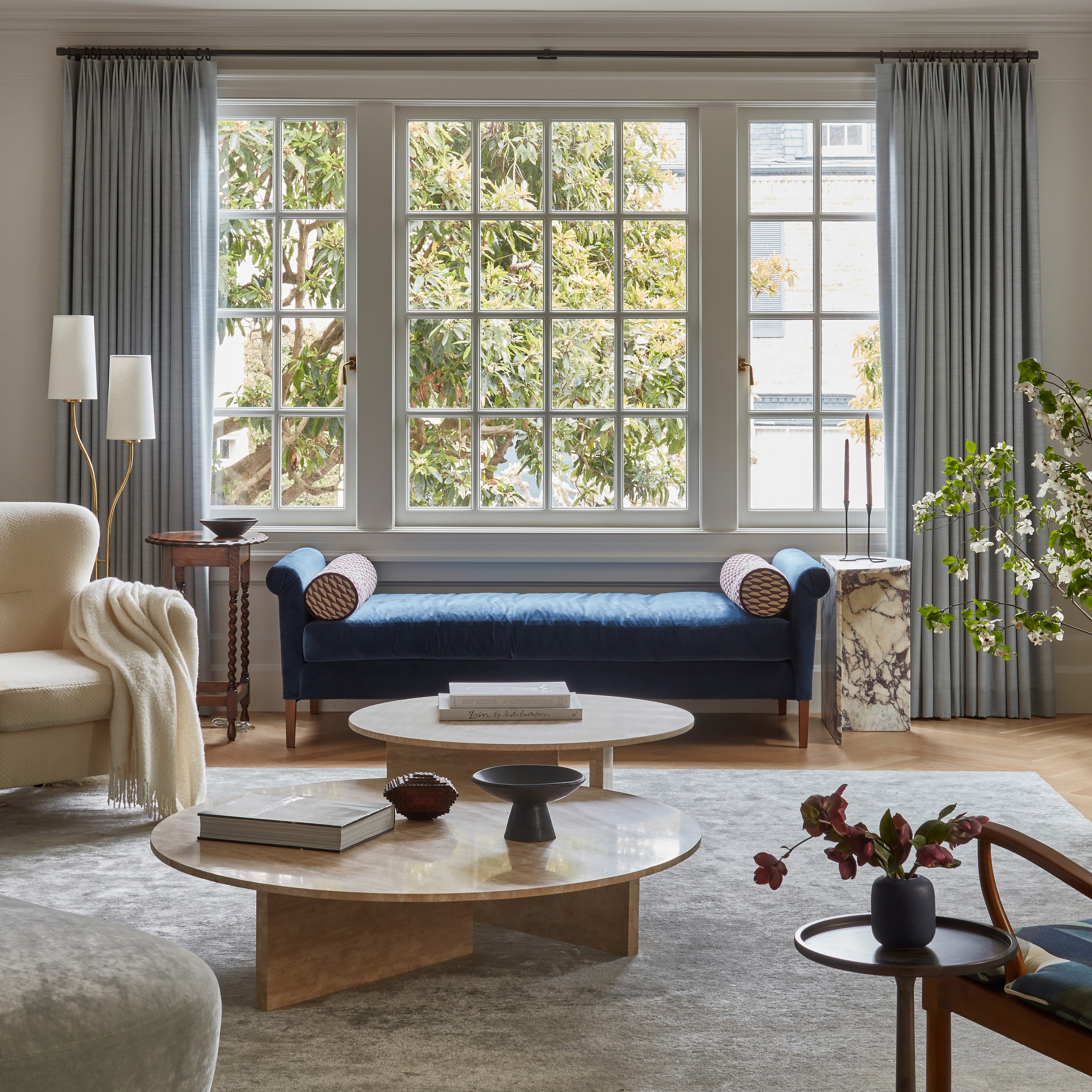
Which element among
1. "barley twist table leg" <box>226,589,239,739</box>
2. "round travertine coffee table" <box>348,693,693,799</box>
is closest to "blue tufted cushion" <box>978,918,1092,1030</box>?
"round travertine coffee table" <box>348,693,693,799</box>

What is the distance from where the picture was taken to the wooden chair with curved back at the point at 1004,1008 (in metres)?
1.39

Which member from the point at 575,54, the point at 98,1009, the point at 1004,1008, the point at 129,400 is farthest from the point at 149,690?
the point at 575,54

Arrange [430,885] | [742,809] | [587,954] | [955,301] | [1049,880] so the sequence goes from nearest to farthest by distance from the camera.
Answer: [430,885]
[587,954]
[1049,880]
[742,809]
[955,301]

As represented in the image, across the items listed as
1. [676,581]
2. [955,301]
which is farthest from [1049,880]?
[955,301]

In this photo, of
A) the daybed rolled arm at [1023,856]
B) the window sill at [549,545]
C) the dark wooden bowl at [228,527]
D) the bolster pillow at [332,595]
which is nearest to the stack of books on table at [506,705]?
the bolster pillow at [332,595]

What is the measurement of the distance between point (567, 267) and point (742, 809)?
2671mm

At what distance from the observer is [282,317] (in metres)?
5.11

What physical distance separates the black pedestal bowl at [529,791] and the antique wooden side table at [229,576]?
8.10 ft

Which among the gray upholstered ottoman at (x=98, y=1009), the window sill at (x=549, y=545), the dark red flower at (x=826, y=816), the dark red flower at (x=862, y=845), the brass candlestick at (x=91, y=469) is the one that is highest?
the brass candlestick at (x=91, y=469)

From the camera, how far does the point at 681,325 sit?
5098 mm

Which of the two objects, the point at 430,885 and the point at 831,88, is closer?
the point at 430,885

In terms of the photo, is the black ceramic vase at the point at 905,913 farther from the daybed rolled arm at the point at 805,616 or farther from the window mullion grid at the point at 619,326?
the window mullion grid at the point at 619,326

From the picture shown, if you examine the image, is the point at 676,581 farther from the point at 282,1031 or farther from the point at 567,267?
the point at 282,1031

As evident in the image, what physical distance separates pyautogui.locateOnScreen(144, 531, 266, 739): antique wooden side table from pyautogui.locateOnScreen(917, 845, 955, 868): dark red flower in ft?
11.4
